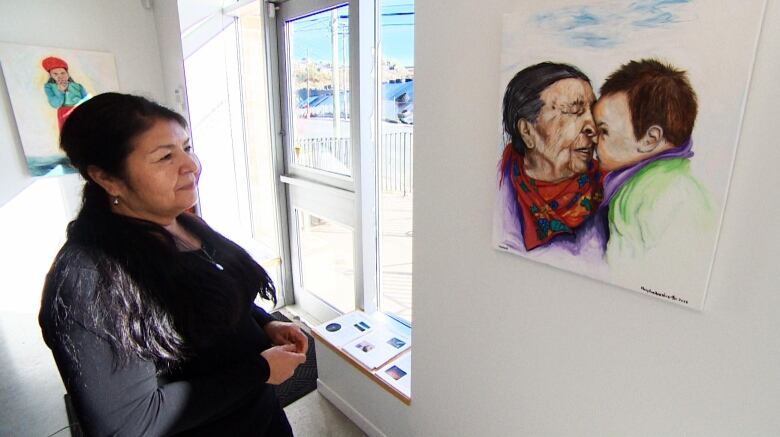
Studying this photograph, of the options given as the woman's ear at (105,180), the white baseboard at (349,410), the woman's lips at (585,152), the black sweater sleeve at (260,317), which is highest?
the woman's lips at (585,152)

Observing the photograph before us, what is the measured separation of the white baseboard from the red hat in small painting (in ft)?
8.75

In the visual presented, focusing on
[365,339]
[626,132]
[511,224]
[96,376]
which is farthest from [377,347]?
[626,132]

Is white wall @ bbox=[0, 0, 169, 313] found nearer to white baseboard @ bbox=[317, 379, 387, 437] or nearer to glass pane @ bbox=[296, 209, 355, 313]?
glass pane @ bbox=[296, 209, 355, 313]

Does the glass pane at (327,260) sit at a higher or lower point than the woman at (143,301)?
lower

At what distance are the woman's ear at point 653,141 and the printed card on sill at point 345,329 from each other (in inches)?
60.0

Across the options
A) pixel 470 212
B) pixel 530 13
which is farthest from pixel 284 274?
pixel 530 13

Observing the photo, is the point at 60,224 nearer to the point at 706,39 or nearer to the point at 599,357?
the point at 599,357

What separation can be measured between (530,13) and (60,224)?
3334mm

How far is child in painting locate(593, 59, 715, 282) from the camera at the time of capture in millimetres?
754

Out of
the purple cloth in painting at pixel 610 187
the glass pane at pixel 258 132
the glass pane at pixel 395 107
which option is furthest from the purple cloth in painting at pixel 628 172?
the glass pane at pixel 258 132

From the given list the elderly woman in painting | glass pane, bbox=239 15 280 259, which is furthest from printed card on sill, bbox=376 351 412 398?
glass pane, bbox=239 15 280 259

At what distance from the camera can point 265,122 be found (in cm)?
273

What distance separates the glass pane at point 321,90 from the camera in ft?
7.00
